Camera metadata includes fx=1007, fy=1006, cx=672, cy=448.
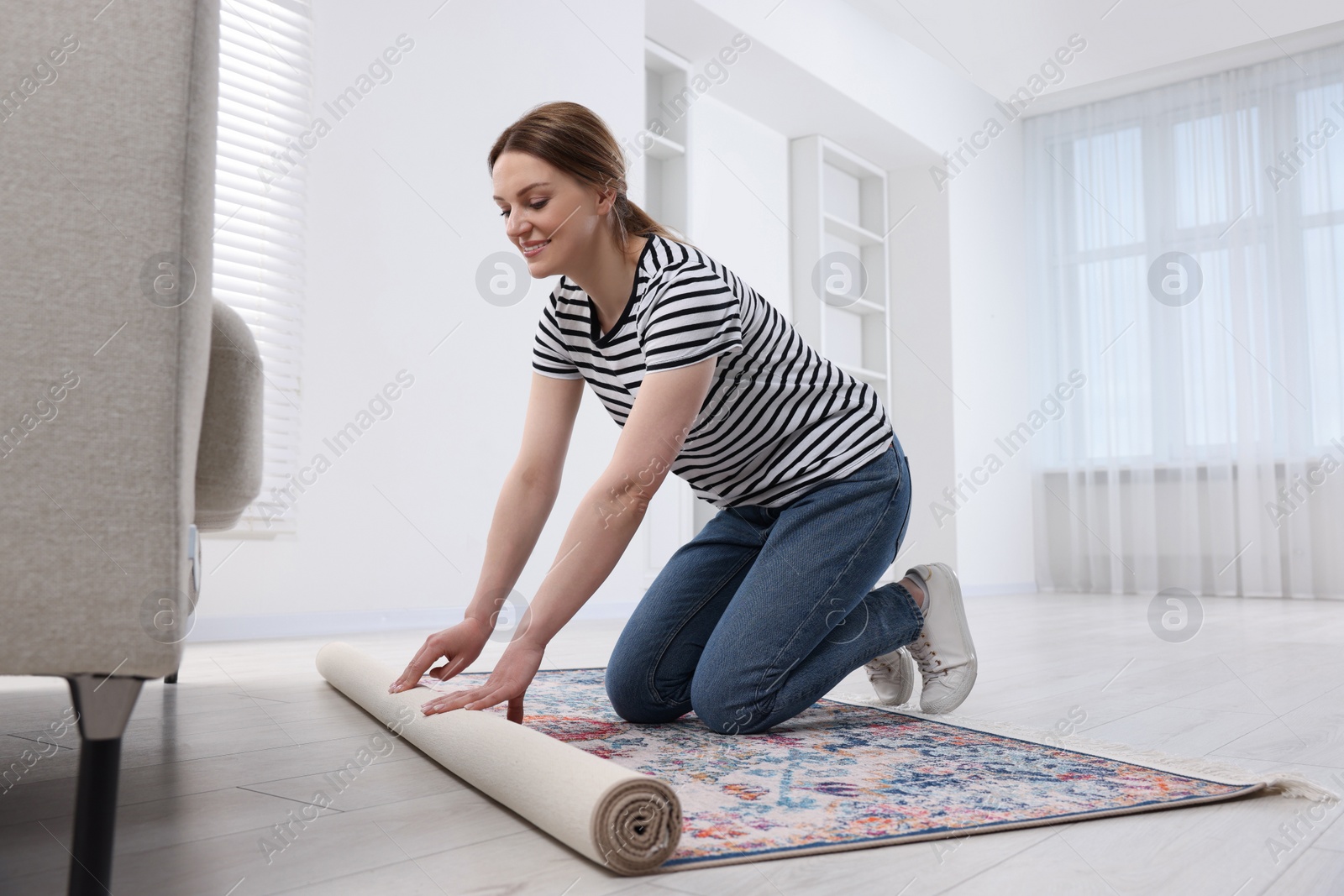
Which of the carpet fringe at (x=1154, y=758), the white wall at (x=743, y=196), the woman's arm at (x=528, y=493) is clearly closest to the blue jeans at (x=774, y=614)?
the carpet fringe at (x=1154, y=758)

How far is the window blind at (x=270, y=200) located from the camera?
9.25 ft

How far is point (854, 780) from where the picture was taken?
1105 mm

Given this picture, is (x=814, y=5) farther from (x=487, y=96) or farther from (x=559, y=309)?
(x=559, y=309)

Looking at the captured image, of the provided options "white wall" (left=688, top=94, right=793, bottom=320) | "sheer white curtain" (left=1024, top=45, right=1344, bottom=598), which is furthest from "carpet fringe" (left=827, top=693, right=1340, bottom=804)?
"sheer white curtain" (left=1024, top=45, right=1344, bottom=598)

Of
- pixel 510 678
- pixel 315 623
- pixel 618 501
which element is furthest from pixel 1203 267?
pixel 510 678

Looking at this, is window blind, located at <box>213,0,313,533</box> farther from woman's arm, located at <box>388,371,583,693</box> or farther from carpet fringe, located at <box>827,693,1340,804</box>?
carpet fringe, located at <box>827,693,1340,804</box>

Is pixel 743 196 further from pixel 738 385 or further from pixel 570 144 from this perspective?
pixel 570 144

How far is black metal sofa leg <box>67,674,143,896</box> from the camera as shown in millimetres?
631

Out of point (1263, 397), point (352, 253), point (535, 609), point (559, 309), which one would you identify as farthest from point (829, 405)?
point (1263, 397)

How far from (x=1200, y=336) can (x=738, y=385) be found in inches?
193

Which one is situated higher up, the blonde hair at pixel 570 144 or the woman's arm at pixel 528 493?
the blonde hair at pixel 570 144

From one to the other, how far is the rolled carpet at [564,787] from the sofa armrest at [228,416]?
34cm

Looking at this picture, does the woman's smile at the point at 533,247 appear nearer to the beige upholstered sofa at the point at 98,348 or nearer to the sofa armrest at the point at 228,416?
the sofa armrest at the point at 228,416

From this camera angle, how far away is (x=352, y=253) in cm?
303
